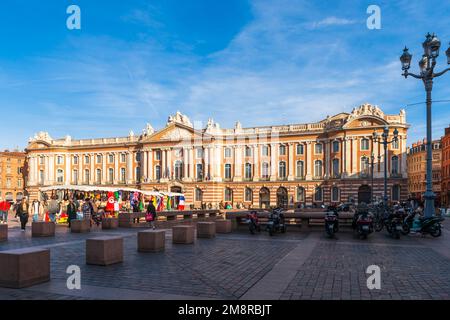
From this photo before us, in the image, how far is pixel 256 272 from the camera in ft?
30.1

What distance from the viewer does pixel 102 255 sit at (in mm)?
9961

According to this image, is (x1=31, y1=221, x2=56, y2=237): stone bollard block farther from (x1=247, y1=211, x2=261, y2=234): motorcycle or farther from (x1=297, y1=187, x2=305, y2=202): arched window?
(x1=297, y1=187, x2=305, y2=202): arched window

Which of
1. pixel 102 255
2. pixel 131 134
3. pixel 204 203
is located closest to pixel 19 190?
pixel 131 134

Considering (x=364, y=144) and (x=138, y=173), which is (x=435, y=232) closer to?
(x=364, y=144)

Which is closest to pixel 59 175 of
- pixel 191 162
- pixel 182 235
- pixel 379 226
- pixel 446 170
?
pixel 191 162

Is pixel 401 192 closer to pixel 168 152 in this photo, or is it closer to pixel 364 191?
pixel 364 191

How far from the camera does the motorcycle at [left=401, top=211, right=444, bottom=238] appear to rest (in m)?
17.0

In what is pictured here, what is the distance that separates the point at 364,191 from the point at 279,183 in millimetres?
13184

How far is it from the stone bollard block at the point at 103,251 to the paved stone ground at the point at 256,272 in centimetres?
23

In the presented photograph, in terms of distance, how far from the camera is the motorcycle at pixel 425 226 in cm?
1703

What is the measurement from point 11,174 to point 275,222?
101m

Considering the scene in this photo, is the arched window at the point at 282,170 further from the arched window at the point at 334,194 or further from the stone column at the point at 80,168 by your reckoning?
the stone column at the point at 80,168

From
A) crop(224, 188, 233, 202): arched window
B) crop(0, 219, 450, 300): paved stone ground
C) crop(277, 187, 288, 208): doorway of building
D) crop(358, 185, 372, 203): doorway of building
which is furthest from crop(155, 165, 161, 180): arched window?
crop(0, 219, 450, 300): paved stone ground
